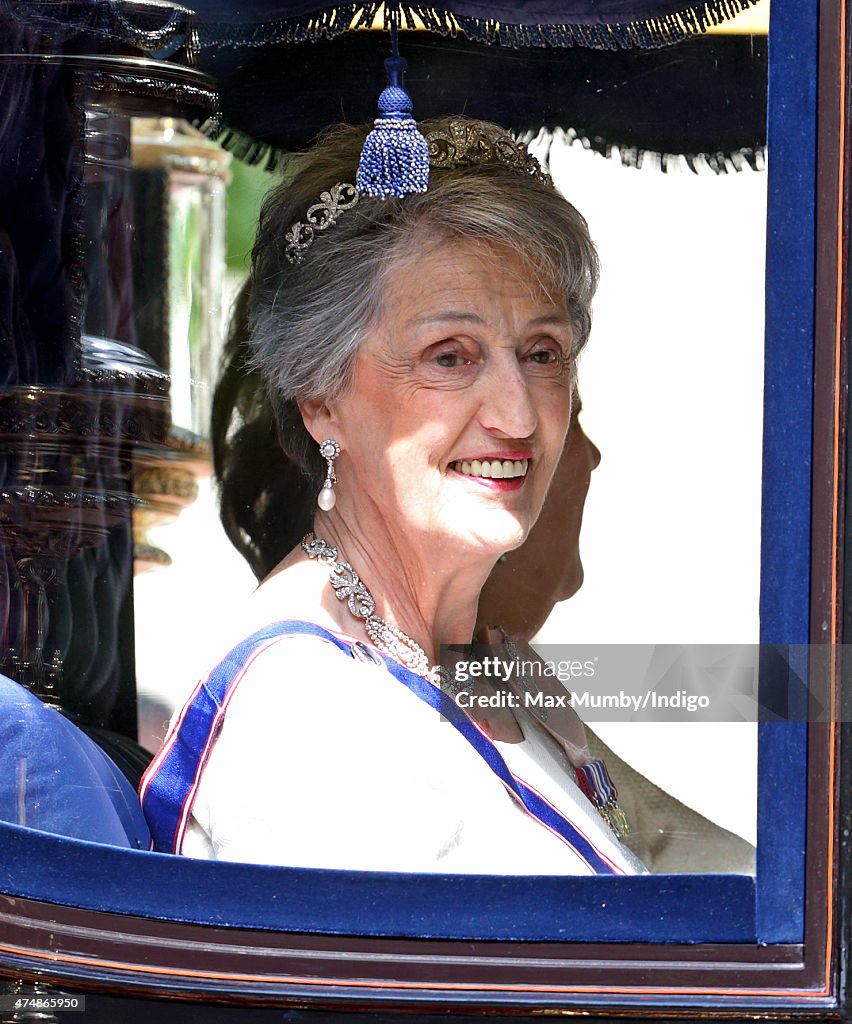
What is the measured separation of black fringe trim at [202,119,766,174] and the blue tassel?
0.23 meters

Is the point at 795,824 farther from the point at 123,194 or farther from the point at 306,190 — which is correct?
the point at 123,194

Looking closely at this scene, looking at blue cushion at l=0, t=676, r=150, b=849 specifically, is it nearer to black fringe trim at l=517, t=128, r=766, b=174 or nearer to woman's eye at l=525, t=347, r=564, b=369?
woman's eye at l=525, t=347, r=564, b=369

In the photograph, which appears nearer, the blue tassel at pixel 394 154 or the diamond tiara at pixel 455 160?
the blue tassel at pixel 394 154

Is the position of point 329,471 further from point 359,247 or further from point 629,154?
point 629,154

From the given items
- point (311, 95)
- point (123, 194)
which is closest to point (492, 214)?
point (311, 95)

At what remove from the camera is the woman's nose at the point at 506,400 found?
1.81 m

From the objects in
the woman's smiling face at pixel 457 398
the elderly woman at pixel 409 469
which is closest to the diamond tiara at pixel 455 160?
the elderly woman at pixel 409 469

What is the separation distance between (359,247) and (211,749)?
657 millimetres

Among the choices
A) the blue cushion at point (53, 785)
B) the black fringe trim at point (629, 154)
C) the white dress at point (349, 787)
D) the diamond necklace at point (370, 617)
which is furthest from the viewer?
the diamond necklace at point (370, 617)

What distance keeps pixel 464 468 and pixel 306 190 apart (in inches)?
17.1

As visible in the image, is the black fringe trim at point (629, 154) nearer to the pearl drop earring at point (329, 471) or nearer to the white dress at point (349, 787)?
the pearl drop earring at point (329, 471)

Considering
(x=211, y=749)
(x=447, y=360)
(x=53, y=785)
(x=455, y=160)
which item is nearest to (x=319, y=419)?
(x=447, y=360)

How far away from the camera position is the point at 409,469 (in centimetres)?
183

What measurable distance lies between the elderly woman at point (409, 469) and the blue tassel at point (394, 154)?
0.09 metres
